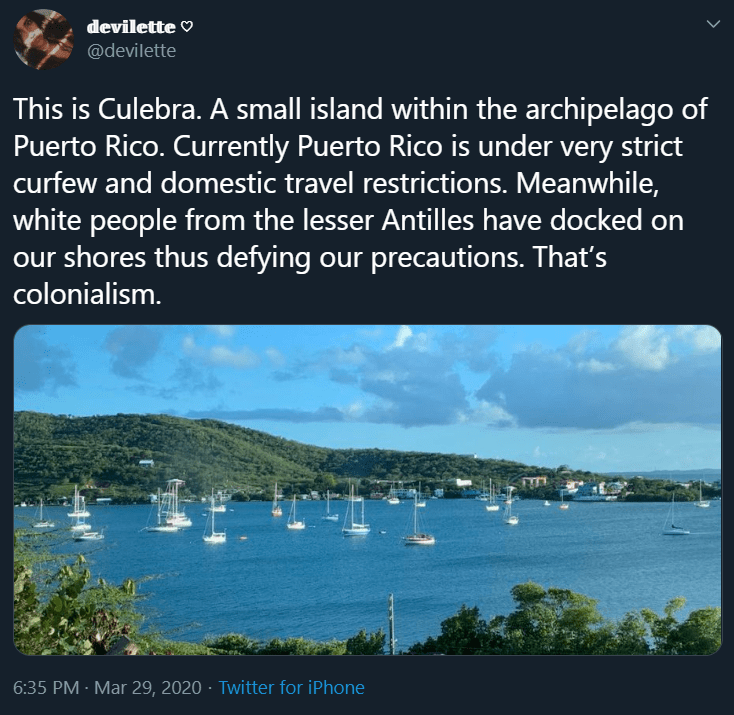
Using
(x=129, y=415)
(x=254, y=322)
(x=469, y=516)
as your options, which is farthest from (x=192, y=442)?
(x=254, y=322)

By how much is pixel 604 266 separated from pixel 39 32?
337cm

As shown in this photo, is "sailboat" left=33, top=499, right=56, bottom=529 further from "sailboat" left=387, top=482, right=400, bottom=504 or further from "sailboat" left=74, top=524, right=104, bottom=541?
"sailboat" left=387, top=482, right=400, bottom=504

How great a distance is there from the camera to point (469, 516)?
1759 cm

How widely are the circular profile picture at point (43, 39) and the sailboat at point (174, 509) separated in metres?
11.9

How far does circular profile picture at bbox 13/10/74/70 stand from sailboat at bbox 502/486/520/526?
1304 cm

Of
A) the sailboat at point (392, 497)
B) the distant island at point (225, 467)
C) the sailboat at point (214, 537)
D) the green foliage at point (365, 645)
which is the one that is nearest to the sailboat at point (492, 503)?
the distant island at point (225, 467)

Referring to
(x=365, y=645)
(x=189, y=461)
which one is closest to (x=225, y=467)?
(x=189, y=461)

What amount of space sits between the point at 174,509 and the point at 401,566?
5.13 meters

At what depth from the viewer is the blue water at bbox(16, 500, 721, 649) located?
14.8 m

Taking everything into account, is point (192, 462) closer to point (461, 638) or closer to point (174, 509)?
point (174, 509)

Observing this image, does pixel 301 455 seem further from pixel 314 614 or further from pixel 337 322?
pixel 337 322

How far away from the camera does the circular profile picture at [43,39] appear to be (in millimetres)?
4746

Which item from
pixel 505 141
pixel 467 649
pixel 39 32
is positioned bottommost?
pixel 467 649

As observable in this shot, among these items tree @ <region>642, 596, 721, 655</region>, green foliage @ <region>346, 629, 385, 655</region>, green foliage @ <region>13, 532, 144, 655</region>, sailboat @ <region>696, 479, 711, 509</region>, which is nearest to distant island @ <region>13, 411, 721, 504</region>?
sailboat @ <region>696, 479, 711, 509</region>
